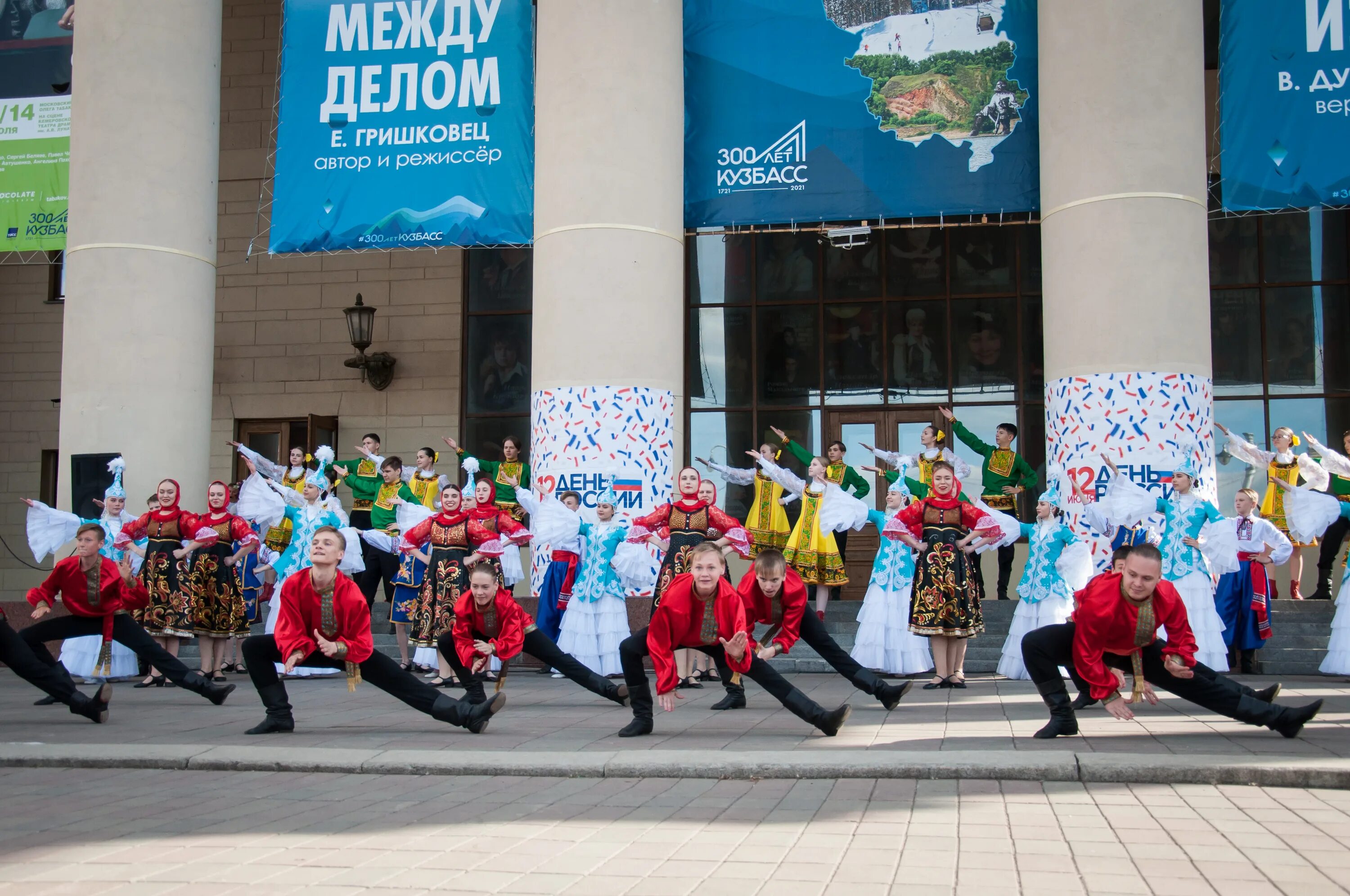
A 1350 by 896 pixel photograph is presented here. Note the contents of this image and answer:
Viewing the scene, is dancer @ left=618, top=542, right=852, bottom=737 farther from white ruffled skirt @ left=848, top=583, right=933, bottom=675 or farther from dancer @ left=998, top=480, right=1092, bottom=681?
dancer @ left=998, top=480, right=1092, bottom=681

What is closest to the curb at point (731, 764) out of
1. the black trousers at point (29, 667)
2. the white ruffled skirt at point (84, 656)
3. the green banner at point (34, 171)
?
the black trousers at point (29, 667)

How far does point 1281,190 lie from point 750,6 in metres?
6.30

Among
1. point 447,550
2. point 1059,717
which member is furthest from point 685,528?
point 1059,717

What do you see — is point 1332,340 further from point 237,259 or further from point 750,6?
point 237,259

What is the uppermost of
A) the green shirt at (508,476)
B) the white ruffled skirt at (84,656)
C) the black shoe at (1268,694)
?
the green shirt at (508,476)

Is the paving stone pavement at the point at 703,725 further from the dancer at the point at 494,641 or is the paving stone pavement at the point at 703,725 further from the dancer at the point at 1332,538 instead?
the dancer at the point at 1332,538

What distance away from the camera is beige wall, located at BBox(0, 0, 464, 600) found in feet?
62.8

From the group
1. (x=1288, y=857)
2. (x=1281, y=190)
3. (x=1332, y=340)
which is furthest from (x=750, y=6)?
(x=1288, y=857)

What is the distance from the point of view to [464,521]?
37.2ft

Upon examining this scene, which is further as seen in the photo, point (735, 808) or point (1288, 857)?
point (735, 808)

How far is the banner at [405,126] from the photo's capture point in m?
14.3

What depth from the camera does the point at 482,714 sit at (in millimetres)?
8023

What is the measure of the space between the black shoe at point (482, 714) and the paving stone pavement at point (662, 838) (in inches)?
56.0

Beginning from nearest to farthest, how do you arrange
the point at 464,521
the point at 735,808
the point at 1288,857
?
1. the point at 1288,857
2. the point at 735,808
3. the point at 464,521
